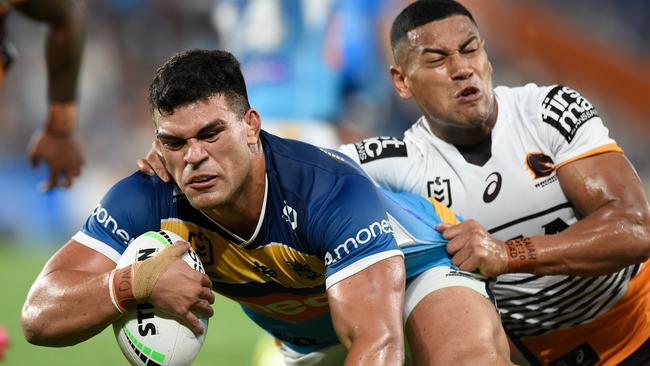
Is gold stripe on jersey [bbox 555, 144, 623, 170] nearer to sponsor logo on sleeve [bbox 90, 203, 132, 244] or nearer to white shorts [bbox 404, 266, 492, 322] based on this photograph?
→ white shorts [bbox 404, 266, 492, 322]

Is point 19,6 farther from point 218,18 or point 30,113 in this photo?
point 30,113

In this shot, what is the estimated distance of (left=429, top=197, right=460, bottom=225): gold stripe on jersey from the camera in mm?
5078

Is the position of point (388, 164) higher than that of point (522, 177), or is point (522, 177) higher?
point (388, 164)

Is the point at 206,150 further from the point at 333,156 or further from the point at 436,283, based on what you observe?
the point at 436,283

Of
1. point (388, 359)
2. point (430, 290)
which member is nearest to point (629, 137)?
point (430, 290)

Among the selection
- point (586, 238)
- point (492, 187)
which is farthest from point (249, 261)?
point (586, 238)

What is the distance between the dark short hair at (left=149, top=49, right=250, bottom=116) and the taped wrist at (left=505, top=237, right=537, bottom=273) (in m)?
1.35

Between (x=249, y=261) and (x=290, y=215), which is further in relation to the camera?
(x=249, y=261)

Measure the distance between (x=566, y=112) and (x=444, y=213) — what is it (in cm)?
75

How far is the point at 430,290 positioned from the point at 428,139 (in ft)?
3.25

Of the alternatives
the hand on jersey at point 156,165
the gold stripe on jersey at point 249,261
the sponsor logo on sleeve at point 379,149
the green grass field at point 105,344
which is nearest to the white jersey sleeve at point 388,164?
the sponsor logo on sleeve at point 379,149

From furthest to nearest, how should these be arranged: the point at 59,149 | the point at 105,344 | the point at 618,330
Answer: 1. the point at 105,344
2. the point at 59,149
3. the point at 618,330

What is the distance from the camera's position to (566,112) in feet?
17.0

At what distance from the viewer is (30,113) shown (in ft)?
49.7
